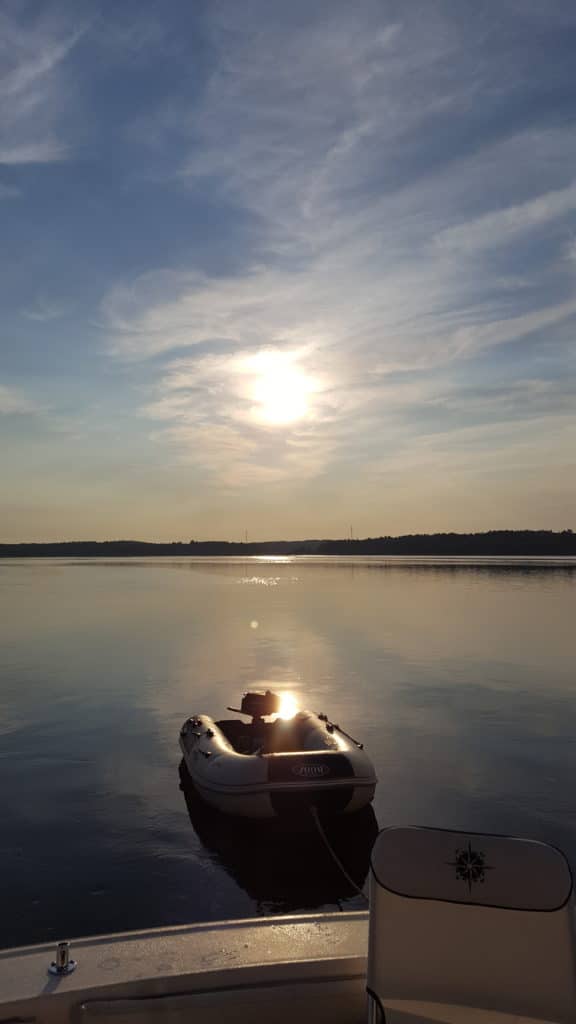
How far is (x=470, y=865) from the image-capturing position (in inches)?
136

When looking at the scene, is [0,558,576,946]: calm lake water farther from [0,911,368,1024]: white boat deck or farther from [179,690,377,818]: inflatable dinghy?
[0,911,368,1024]: white boat deck

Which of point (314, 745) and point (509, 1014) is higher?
point (509, 1014)

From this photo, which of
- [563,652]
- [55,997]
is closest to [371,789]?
[55,997]

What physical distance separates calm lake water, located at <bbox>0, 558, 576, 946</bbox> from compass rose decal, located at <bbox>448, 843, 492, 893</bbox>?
484 centimetres

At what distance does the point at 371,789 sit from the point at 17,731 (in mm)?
8381

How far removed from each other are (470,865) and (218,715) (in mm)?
13557

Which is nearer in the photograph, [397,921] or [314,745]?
[397,921]

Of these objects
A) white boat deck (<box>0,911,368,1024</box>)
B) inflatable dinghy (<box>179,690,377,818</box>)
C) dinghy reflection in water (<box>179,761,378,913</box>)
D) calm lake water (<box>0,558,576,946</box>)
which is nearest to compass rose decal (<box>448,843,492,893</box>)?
white boat deck (<box>0,911,368,1024</box>)

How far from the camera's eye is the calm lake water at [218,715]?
813 cm

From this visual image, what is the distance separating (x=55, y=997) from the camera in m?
3.41

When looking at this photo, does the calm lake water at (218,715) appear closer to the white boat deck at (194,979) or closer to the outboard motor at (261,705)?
the outboard motor at (261,705)

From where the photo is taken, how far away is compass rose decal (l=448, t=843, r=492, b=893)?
3430 mm

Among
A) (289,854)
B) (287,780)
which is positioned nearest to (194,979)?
(289,854)

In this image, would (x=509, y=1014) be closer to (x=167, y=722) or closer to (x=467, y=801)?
(x=467, y=801)
